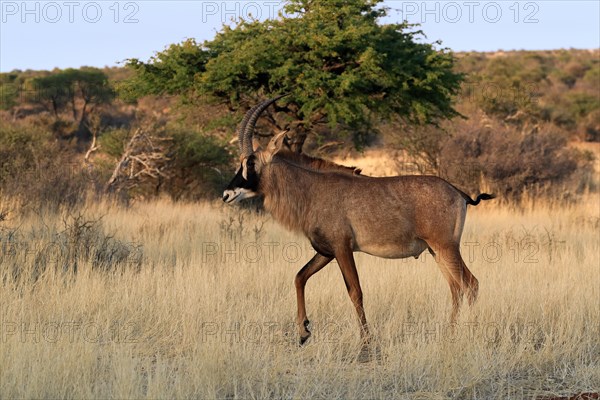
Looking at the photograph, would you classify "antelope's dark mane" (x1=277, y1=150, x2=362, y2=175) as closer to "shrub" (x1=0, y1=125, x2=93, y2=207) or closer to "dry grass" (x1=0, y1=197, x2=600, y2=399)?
"dry grass" (x1=0, y1=197, x2=600, y2=399)

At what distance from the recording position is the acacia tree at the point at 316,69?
1396 cm

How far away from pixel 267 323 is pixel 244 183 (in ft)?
4.35

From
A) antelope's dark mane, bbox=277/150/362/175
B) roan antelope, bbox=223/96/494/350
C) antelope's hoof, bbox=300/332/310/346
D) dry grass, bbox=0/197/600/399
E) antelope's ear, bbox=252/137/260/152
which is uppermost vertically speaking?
antelope's ear, bbox=252/137/260/152

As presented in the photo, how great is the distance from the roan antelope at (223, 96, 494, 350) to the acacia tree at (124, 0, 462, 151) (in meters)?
6.71

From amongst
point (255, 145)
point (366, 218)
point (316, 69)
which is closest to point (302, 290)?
point (366, 218)

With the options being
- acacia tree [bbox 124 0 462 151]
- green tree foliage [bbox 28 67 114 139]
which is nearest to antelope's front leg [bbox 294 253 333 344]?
acacia tree [bbox 124 0 462 151]

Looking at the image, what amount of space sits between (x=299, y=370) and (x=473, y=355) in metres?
1.36

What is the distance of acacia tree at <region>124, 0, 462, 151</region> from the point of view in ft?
45.8

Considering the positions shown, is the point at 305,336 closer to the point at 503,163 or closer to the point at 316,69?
the point at 316,69

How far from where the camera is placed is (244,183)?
7.12m

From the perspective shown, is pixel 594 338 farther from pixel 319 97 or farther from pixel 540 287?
pixel 319 97

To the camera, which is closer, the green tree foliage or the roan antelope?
the roan antelope

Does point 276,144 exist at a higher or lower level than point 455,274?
higher

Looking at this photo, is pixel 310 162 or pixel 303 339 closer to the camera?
pixel 303 339
